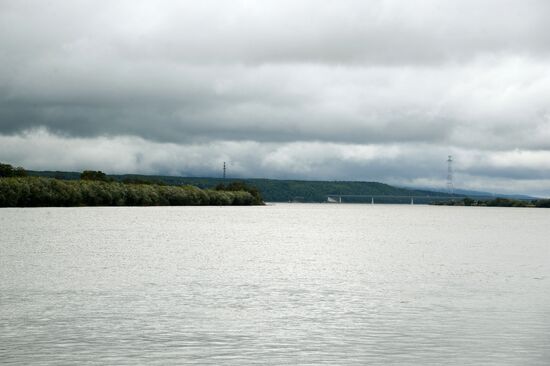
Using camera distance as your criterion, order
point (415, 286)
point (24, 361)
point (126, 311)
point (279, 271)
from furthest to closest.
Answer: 1. point (279, 271)
2. point (415, 286)
3. point (126, 311)
4. point (24, 361)

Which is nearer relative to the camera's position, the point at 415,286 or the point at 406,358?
the point at 406,358

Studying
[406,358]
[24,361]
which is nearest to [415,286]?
[406,358]

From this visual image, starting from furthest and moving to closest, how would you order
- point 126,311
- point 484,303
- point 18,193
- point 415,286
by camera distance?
point 18,193, point 415,286, point 484,303, point 126,311

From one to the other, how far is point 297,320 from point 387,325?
8.89ft

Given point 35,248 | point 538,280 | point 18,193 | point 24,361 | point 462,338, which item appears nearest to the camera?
point 24,361

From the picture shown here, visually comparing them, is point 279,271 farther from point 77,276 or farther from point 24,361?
point 24,361

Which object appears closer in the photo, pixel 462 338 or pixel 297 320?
pixel 462 338

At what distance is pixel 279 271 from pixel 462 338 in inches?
812

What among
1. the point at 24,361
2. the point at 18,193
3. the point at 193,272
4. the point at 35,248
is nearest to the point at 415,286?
the point at 193,272

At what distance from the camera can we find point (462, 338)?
2120 centimetres

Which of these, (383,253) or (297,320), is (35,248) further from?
(297,320)

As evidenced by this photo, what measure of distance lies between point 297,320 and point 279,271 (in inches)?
676

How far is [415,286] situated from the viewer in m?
35.0

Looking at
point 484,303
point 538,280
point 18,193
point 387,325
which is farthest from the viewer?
point 18,193
